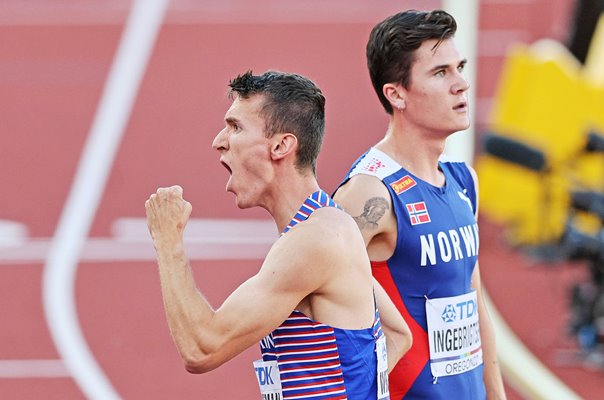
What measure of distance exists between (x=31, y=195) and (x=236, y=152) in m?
10.5

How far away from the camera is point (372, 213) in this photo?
15.4 ft

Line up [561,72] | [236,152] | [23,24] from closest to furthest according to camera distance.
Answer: [236,152], [561,72], [23,24]

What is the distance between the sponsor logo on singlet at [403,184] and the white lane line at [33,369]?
17.2 ft

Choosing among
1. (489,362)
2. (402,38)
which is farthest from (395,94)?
(489,362)

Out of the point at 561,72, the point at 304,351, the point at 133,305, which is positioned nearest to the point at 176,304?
the point at 304,351

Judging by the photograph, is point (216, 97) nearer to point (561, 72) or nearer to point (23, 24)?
point (23, 24)

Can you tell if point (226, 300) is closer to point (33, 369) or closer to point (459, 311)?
point (459, 311)

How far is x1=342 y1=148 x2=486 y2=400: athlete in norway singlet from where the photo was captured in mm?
4766

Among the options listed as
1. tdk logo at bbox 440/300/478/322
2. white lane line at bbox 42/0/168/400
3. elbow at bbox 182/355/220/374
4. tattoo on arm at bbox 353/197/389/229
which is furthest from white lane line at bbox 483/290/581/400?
elbow at bbox 182/355/220/374

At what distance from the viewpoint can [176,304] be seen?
3705 mm

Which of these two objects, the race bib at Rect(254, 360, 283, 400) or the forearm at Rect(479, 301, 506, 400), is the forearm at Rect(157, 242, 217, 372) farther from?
the forearm at Rect(479, 301, 506, 400)

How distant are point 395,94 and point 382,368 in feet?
4.29

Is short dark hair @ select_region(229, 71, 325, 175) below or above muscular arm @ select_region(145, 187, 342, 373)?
above

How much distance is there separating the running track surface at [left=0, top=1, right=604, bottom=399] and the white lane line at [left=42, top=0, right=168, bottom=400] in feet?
0.32
